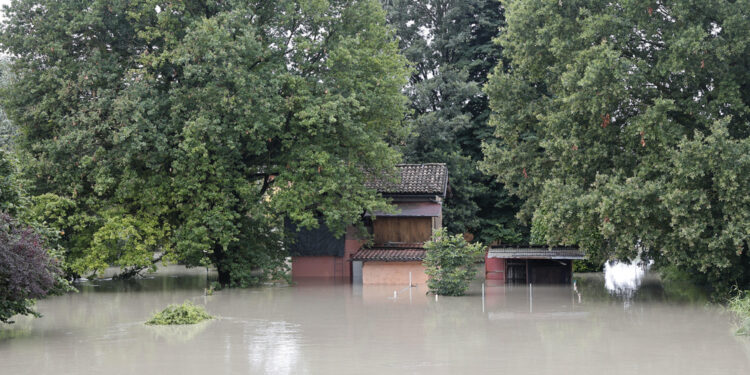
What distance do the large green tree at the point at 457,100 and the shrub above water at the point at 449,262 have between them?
45.8 ft

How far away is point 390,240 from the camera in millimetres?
33781

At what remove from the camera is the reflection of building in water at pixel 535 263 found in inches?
1214

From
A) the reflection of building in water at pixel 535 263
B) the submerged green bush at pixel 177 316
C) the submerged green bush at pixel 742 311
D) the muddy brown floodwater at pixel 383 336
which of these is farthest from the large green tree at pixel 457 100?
the submerged green bush at pixel 177 316

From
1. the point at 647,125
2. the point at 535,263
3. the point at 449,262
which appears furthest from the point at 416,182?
the point at 647,125

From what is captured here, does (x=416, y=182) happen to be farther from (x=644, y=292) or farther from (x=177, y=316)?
(x=177, y=316)

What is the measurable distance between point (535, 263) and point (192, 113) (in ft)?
52.7

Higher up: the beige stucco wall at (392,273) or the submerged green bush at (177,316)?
the beige stucco wall at (392,273)

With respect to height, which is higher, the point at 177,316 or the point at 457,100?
the point at 457,100

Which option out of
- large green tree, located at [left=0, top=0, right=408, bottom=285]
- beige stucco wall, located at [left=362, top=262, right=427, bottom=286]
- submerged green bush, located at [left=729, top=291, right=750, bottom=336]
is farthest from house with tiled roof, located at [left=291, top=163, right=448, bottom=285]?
submerged green bush, located at [left=729, top=291, right=750, bottom=336]

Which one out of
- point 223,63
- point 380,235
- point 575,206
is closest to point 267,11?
point 223,63

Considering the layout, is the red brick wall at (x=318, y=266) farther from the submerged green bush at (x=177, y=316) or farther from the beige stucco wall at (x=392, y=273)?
the submerged green bush at (x=177, y=316)

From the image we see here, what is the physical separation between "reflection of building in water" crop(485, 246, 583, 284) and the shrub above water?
4.77 meters

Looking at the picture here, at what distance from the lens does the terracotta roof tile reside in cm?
3303

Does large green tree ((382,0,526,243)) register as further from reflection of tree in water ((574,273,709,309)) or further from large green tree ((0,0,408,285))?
large green tree ((0,0,408,285))
